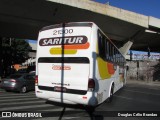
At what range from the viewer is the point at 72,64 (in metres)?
10.1

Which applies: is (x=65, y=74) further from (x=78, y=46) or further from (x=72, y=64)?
(x=78, y=46)

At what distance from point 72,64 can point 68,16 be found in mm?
22983

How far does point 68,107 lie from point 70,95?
123 cm

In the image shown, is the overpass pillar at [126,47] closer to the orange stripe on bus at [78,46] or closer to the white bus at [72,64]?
the white bus at [72,64]

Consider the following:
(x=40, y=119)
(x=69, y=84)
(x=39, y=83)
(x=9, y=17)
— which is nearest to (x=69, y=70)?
(x=69, y=84)

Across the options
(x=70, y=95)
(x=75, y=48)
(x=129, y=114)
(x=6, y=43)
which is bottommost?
(x=129, y=114)

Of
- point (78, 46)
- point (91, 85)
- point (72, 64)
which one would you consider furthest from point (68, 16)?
point (91, 85)

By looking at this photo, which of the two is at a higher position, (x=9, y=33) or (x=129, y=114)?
(x=9, y=33)

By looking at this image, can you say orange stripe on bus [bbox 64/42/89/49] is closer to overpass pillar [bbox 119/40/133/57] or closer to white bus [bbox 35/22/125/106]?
white bus [bbox 35/22/125/106]

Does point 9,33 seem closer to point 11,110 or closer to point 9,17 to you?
point 9,17

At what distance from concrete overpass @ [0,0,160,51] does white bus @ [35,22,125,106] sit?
1741 cm

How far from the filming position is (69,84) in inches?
396

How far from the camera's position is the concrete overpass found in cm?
2845

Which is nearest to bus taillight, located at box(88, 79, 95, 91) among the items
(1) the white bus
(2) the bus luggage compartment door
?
(1) the white bus
